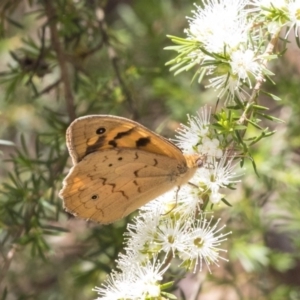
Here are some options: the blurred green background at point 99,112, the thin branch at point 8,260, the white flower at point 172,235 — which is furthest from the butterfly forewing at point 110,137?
the thin branch at point 8,260

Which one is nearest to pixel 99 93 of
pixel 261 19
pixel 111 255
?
pixel 111 255

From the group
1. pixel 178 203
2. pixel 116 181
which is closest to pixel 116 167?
pixel 116 181

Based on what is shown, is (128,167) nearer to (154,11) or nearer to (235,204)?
(235,204)

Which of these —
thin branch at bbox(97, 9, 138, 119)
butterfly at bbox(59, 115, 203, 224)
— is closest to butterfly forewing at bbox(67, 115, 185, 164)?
butterfly at bbox(59, 115, 203, 224)

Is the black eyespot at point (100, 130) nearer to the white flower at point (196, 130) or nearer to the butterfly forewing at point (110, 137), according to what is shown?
the butterfly forewing at point (110, 137)

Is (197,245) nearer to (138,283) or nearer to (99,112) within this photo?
(138,283)

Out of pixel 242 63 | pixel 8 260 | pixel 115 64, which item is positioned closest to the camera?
pixel 242 63
